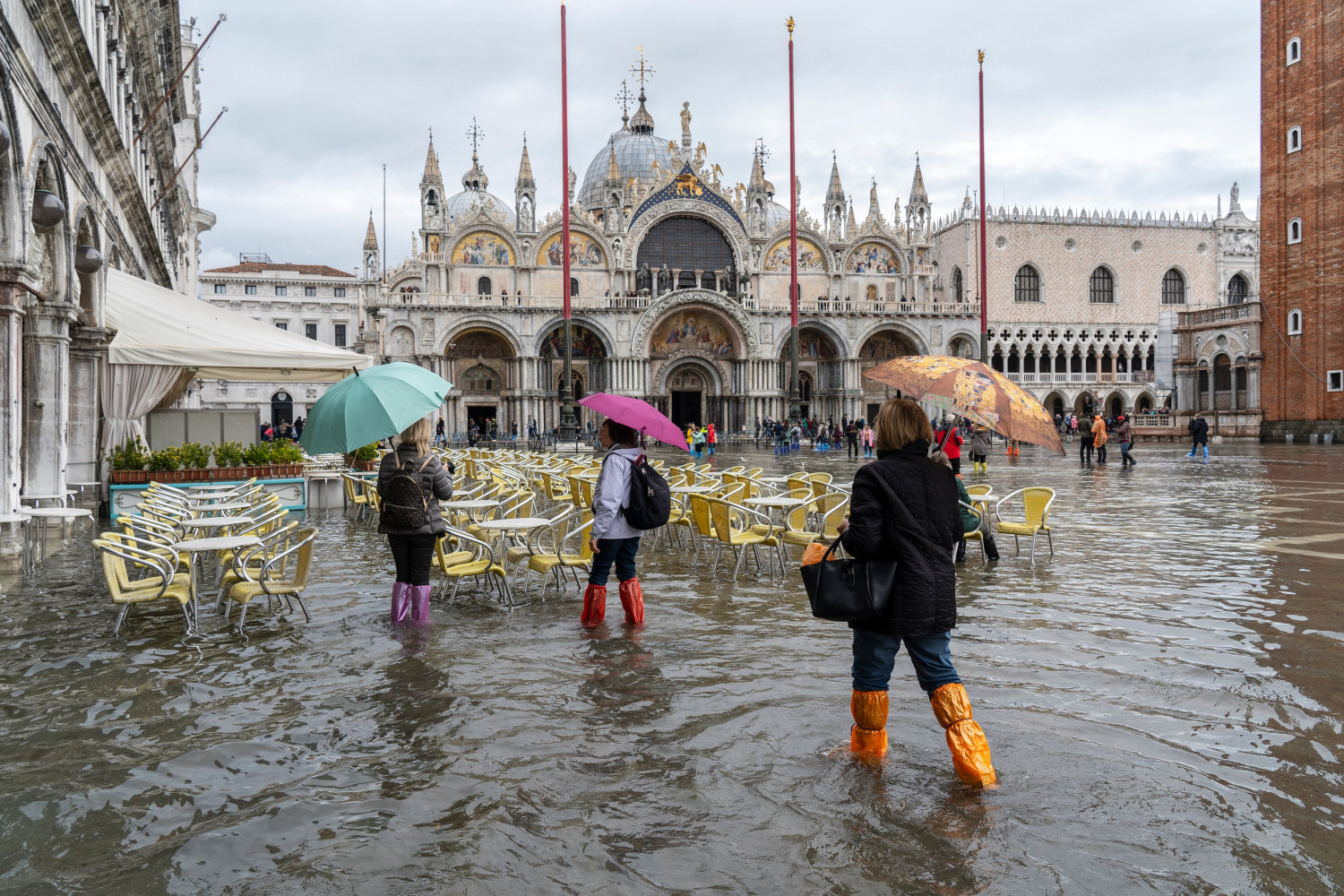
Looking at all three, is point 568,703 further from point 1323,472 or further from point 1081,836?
point 1323,472

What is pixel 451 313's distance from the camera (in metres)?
42.0

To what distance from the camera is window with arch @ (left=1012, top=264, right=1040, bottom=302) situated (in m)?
52.5

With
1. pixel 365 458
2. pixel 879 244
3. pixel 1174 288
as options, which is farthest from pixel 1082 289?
pixel 365 458

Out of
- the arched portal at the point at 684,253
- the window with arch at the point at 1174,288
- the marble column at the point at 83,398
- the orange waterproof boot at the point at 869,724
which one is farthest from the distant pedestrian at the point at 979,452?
the window with arch at the point at 1174,288

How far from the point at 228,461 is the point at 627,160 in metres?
45.6

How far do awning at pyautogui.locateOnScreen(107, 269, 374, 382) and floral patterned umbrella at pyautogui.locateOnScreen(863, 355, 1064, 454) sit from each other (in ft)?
25.4

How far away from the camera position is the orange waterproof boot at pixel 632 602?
21.2 ft

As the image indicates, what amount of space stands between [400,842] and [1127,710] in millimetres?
3606

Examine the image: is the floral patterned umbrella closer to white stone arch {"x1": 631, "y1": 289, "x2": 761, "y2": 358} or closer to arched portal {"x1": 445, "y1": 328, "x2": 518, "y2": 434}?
white stone arch {"x1": 631, "y1": 289, "x2": 761, "y2": 358}

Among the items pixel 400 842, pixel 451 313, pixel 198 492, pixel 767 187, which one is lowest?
pixel 400 842

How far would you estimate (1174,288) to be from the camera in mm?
55156

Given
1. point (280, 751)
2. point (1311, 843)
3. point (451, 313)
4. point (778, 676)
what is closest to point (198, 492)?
point (280, 751)

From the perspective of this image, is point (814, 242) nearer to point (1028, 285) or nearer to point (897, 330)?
point (897, 330)

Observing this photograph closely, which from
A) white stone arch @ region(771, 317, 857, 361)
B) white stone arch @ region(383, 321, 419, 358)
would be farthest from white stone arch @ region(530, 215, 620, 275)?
white stone arch @ region(771, 317, 857, 361)
